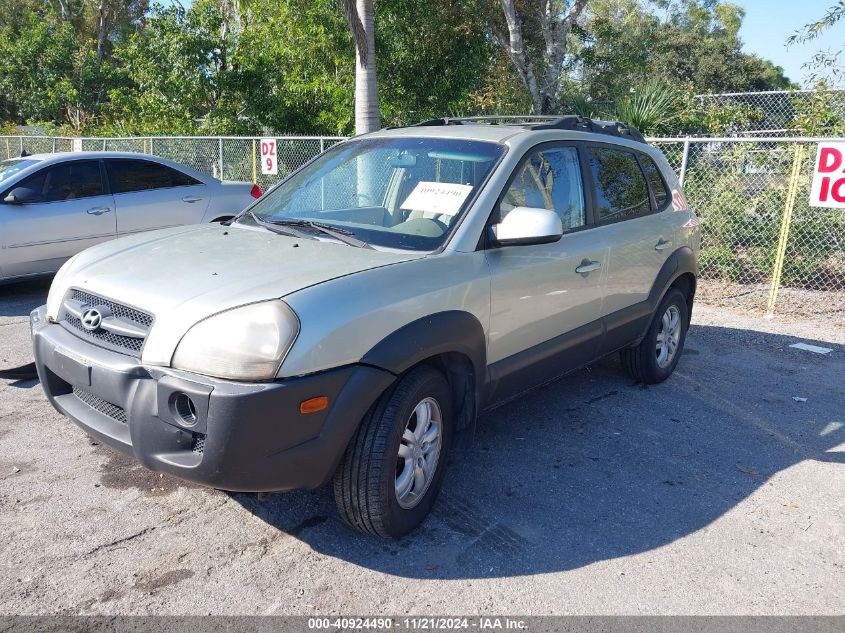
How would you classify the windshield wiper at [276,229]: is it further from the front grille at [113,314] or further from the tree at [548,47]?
the tree at [548,47]

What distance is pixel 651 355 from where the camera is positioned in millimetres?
5504

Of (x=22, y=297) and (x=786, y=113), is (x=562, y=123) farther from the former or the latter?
(x=786, y=113)

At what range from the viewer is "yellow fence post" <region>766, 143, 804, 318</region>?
25.6ft

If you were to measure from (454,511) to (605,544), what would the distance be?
729 mm

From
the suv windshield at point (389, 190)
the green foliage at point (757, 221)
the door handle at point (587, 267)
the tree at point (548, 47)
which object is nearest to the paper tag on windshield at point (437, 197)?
the suv windshield at point (389, 190)

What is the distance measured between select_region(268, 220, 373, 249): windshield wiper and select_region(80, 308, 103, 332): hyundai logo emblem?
3.77ft

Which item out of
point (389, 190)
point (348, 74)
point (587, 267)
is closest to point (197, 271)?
point (389, 190)

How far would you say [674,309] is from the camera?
5.77 meters

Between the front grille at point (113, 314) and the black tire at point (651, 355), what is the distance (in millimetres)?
3609

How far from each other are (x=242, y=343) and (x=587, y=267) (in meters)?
2.35

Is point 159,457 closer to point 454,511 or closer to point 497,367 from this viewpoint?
point 454,511

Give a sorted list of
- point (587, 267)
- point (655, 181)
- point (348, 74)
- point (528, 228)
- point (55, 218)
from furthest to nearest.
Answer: point (348, 74) → point (55, 218) → point (655, 181) → point (587, 267) → point (528, 228)

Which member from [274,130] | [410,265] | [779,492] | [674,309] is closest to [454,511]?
[410,265]

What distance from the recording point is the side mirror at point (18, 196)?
763 cm
